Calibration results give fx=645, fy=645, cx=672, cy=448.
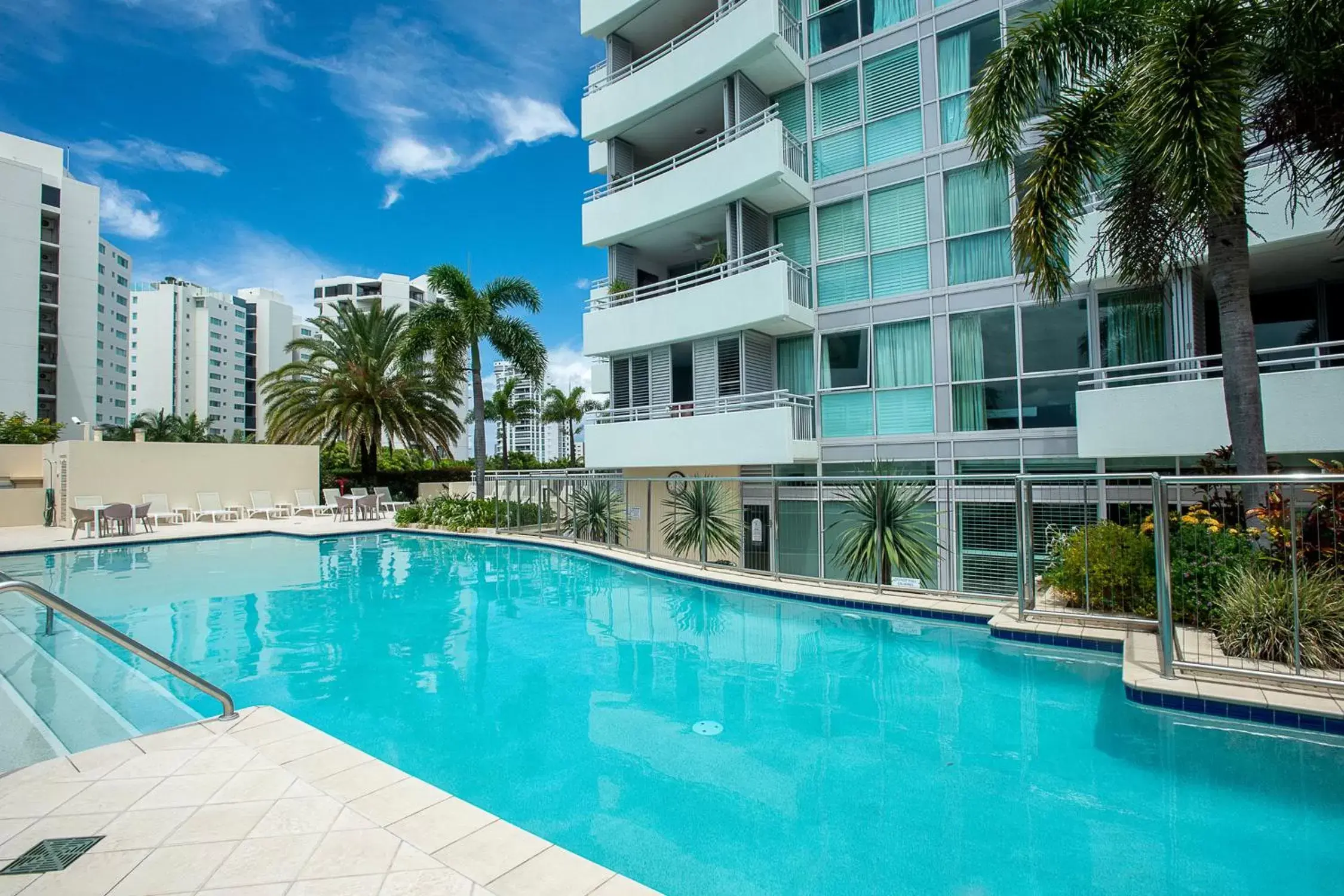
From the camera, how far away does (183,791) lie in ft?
11.9

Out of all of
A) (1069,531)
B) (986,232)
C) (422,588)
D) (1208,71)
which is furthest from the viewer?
(986,232)

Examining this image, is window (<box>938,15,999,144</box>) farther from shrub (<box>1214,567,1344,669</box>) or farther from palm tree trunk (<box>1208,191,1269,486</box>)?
shrub (<box>1214,567,1344,669</box>)

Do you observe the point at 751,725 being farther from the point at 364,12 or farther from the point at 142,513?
the point at 364,12

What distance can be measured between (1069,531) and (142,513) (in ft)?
82.2

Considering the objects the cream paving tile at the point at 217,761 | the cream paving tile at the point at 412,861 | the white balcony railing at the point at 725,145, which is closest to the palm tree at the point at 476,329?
the white balcony railing at the point at 725,145

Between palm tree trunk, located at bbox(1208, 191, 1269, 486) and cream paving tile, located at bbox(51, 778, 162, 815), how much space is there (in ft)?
31.9

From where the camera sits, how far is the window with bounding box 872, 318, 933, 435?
45.2 ft

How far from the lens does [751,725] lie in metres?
5.41

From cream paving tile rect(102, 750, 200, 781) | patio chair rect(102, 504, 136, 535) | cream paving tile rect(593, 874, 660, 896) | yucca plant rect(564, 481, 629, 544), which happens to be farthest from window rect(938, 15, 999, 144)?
patio chair rect(102, 504, 136, 535)

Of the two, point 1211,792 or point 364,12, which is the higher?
point 364,12

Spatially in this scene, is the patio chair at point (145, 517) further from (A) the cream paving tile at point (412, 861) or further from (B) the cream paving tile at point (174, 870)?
(A) the cream paving tile at point (412, 861)

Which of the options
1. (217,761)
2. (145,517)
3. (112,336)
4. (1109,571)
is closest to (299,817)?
(217,761)

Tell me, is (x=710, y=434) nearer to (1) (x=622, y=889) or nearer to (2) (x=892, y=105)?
(2) (x=892, y=105)

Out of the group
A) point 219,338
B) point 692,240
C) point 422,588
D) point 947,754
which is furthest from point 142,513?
point 219,338
